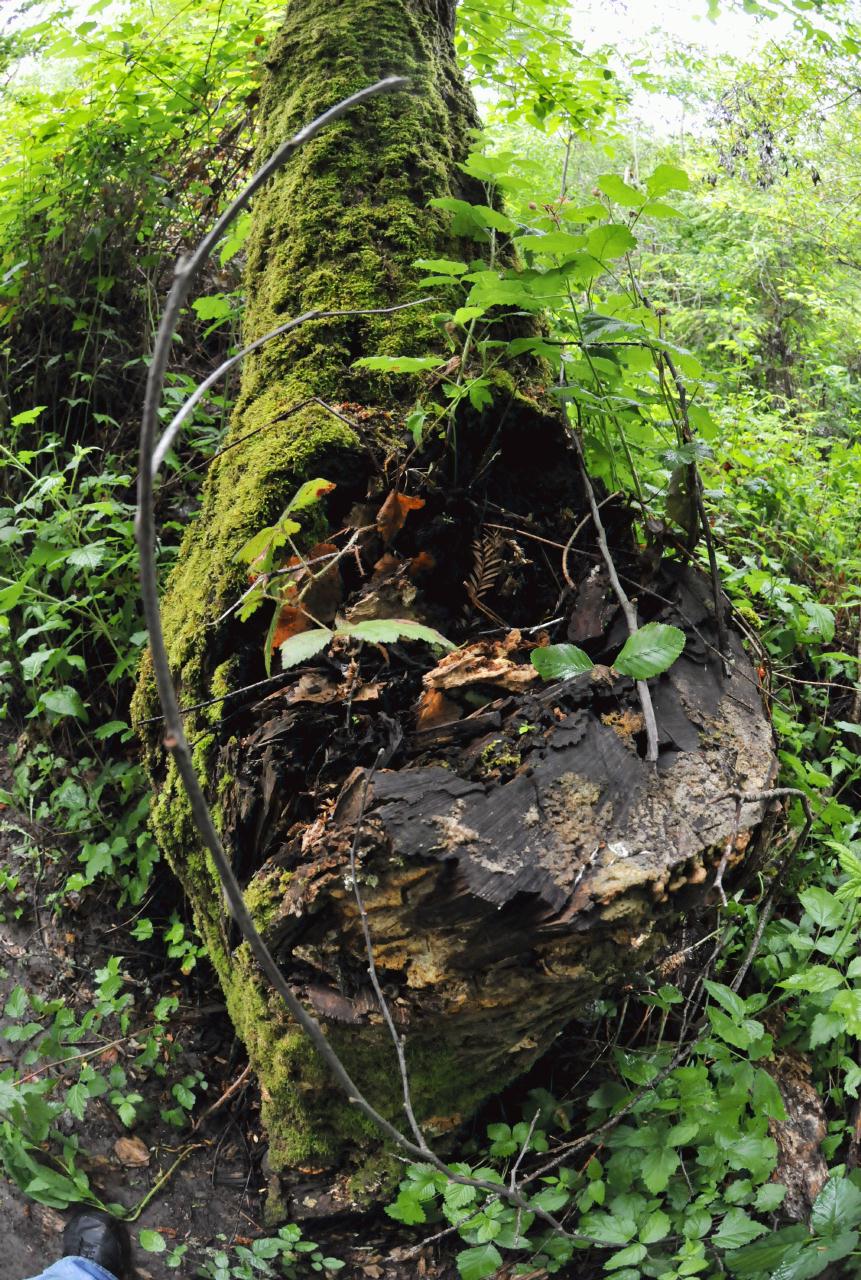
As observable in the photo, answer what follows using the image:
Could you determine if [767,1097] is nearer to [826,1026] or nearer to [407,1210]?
[826,1026]

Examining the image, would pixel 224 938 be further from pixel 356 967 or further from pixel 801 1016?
pixel 801 1016

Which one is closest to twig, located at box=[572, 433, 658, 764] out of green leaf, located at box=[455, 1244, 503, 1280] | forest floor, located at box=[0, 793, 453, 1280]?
green leaf, located at box=[455, 1244, 503, 1280]

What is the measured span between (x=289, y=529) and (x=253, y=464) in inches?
21.0

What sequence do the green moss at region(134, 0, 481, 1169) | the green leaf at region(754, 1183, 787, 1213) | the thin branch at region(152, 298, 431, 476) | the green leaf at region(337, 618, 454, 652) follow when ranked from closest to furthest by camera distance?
the thin branch at region(152, 298, 431, 476) → the green leaf at region(337, 618, 454, 652) → the green leaf at region(754, 1183, 787, 1213) → the green moss at region(134, 0, 481, 1169)

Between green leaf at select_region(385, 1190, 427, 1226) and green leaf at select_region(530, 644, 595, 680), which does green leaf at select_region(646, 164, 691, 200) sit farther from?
green leaf at select_region(385, 1190, 427, 1226)

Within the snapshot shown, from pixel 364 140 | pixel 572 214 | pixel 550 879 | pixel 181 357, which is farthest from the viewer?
pixel 181 357

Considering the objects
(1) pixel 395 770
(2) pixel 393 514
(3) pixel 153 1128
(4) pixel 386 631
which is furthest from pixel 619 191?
(3) pixel 153 1128

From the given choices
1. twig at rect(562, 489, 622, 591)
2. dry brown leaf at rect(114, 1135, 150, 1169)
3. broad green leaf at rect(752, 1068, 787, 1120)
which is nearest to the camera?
broad green leaf at rect(752, 1068, 787, 1120)

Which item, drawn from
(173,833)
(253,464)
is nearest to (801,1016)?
(173,833)

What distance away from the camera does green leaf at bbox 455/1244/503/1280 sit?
5.35ft

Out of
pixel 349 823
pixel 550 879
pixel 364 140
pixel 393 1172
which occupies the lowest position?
pixel 393 1172

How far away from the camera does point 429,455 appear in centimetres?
208

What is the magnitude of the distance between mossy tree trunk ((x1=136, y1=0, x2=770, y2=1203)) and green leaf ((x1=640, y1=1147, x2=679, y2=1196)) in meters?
0.31

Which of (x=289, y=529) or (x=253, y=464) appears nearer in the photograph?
(x=289, y=529)
